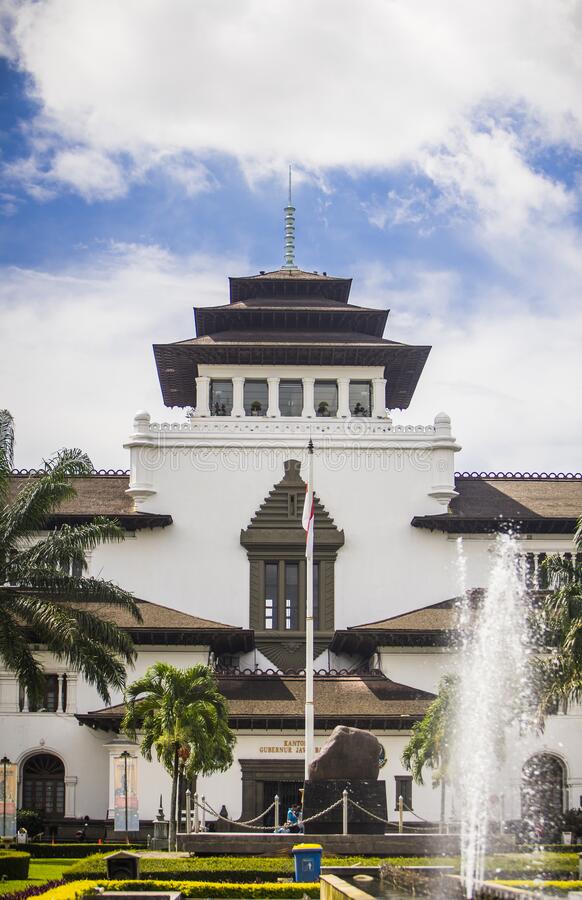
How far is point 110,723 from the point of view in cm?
4856

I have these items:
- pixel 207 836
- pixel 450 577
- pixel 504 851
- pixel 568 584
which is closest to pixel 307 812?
pixel 207 836

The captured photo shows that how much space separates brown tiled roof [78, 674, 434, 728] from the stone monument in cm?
1129

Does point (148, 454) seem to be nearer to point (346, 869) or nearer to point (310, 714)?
point (310, 714)

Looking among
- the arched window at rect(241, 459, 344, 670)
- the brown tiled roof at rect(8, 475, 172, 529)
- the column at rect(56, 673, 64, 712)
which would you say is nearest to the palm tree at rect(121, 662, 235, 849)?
the column at rect(56, 673, 64, 712)

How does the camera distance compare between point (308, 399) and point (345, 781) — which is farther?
point (308, 399)

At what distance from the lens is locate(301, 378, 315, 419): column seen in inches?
2258

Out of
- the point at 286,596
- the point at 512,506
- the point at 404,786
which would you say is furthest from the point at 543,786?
the point at 286,596

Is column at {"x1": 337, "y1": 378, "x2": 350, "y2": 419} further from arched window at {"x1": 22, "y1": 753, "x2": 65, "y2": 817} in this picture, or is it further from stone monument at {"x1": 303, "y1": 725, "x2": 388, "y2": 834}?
stone monument at {"x1": 303, "y1": 725, "x2": 388, "y2": 834}

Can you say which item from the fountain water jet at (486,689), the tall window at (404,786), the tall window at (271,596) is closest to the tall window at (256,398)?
the tall window at (271,596)

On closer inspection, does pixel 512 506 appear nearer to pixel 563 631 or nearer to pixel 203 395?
pixel 203 395

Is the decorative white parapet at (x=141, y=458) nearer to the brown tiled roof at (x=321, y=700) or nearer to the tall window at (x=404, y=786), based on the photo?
the brown tiled roof at (x=321, y=700)

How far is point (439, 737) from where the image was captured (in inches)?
1689

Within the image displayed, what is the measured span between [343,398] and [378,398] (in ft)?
4.94

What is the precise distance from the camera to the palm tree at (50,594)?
36031 mm
